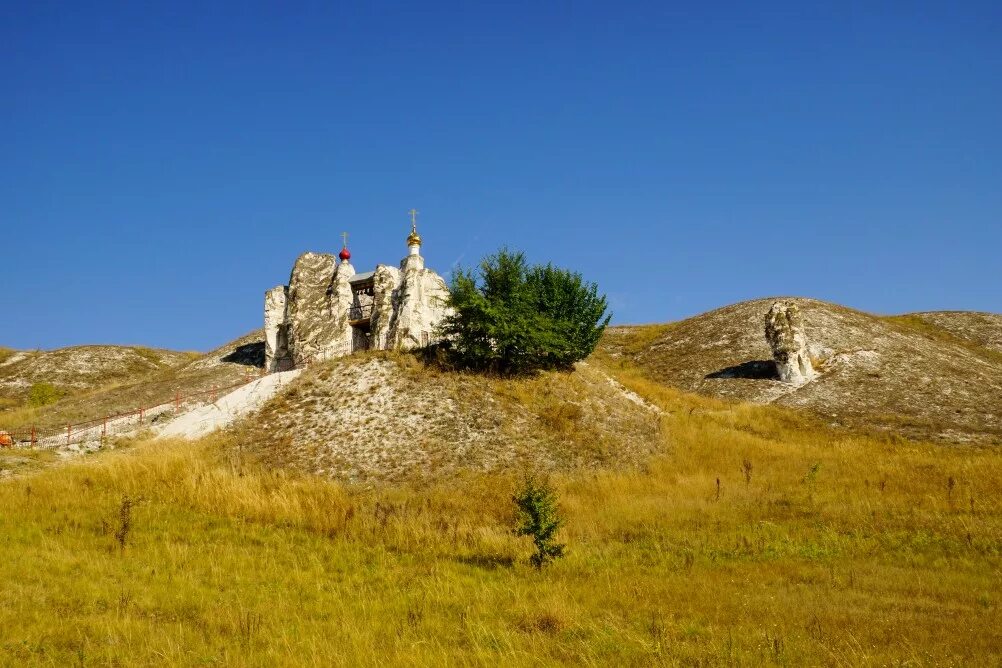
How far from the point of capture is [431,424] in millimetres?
23719

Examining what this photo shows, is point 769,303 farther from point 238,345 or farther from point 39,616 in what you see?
point 39,616

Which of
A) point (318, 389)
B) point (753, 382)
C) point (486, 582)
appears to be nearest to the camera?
Result: point (486, 582)

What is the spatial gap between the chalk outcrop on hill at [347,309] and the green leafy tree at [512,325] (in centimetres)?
179

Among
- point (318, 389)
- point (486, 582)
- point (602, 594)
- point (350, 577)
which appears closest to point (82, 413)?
point (318, 389)

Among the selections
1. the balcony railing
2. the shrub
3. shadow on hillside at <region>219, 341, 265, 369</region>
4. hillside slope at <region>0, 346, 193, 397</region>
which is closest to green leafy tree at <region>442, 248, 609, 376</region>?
the balcony railing

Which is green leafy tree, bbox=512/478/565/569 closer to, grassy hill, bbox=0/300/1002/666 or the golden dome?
grassy hill, bbox=0/300/1002/666

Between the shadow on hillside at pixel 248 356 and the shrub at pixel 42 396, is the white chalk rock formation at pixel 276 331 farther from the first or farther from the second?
the shrub at pixel 42 396

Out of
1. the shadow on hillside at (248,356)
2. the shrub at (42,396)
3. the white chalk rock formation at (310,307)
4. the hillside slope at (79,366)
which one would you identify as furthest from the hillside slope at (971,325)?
the shrub at (42,396)

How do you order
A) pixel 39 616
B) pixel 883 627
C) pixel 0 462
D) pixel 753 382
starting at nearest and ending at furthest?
pixel 883 627 → pixel 39 616 → pixel 0 462 → pixel 753 382

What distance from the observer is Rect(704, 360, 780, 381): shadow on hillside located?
1663 inches

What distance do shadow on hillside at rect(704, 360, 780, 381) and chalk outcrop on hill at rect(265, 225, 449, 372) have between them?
22315 mm

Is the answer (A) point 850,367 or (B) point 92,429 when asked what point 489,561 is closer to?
(B) point 92,429

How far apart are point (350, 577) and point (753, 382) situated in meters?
36.4

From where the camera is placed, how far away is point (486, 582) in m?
10.6
